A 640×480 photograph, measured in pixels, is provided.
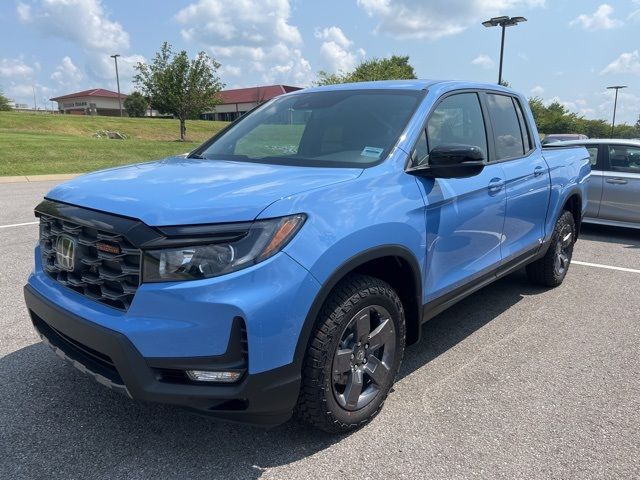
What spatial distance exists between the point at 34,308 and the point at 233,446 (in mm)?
1315

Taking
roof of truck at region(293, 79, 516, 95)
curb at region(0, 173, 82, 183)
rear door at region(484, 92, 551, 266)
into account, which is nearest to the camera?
roof of truck at region(293, 79, 516, 95)

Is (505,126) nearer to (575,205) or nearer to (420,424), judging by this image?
(575,205)

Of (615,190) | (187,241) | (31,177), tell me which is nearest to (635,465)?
(187,241)

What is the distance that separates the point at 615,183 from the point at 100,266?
8110mm

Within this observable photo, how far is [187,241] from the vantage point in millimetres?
2244

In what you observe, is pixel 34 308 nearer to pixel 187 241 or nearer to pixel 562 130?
pixel 187 241

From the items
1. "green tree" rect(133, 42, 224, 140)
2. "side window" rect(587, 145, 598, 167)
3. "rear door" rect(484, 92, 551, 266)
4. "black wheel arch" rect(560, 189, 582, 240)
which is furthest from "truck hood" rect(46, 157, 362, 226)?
"green tree" rect(133, 42, 224, 140)

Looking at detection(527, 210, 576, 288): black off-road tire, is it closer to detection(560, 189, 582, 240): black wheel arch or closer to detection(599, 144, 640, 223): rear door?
detection(560, 189, 582, 240): black wheel arch

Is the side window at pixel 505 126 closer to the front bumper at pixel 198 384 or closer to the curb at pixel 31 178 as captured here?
the front bumper at pixel 198 384

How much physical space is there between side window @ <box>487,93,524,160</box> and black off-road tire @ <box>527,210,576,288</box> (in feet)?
3.84

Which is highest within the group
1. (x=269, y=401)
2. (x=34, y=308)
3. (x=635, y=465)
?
(x=34, y=308)

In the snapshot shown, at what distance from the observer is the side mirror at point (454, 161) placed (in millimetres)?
2980

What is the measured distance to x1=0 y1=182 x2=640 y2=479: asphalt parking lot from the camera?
2598mm

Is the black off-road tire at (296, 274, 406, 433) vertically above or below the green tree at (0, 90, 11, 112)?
below
